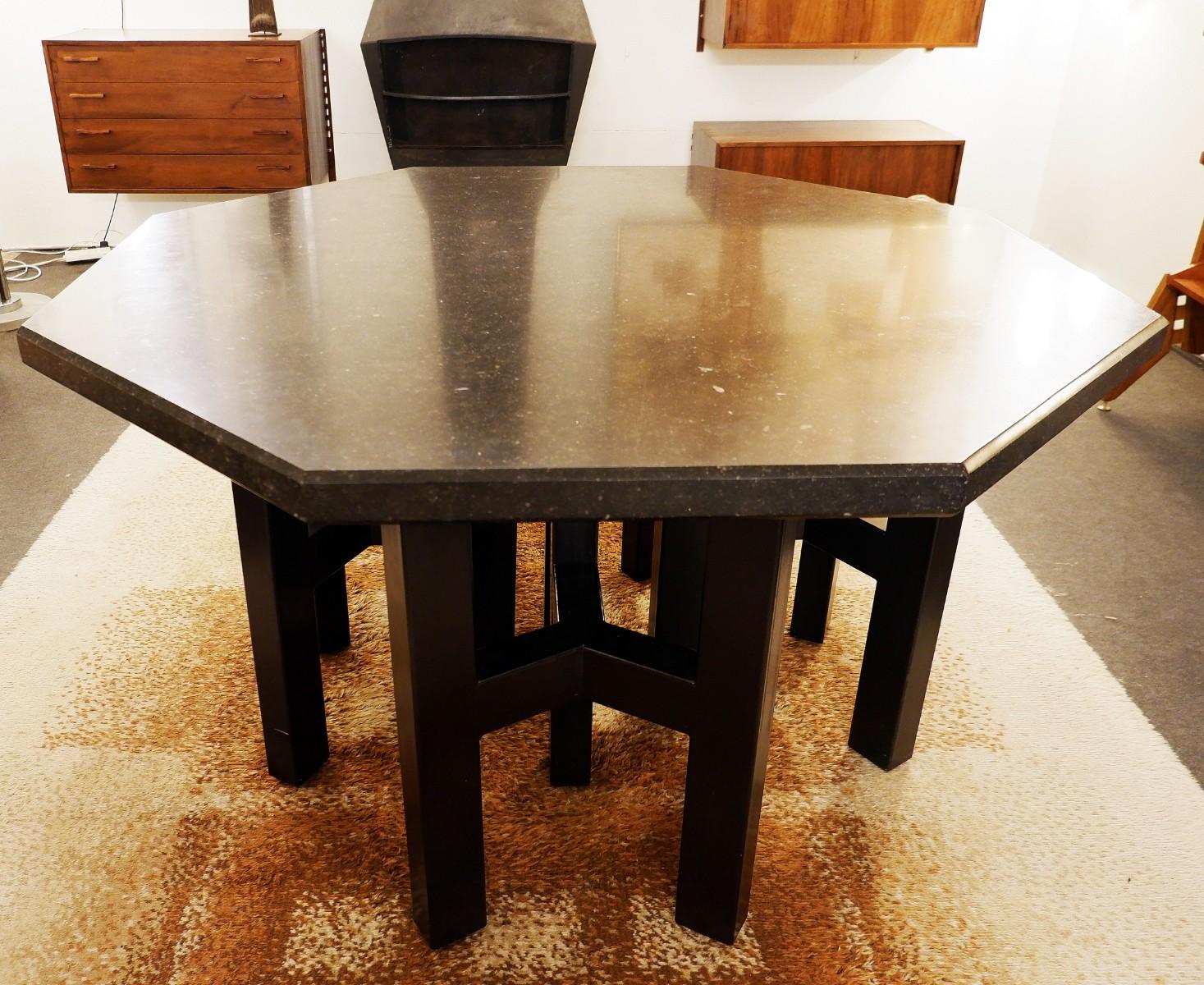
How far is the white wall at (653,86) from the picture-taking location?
13.2ft

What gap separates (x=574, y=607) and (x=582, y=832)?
34cm

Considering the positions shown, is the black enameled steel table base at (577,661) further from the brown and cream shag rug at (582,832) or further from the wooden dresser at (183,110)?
the wooden dresser at (183,110)

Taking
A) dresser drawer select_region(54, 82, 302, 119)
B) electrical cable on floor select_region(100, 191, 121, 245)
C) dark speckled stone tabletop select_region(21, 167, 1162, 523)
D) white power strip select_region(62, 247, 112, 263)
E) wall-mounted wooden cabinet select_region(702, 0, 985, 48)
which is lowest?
white power strip select_region(62, 247, 112, 263)

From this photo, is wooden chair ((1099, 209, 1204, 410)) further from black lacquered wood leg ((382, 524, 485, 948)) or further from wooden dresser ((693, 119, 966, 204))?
black lacquered wood leg ((382, 524, 485, 948))

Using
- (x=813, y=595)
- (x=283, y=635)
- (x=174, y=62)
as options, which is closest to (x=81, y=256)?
(x=174, y=62)

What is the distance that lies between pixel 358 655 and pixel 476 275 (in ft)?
2.65

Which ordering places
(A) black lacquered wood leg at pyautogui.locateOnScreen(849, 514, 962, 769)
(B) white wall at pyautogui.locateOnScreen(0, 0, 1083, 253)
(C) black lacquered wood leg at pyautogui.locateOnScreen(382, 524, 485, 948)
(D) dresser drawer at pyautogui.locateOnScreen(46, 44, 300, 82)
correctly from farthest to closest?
(B) white wall at pyautogui.locateOnScreen(0, 0, 1083, 253) → (D) dresser drawer at pyautogui.locateOnScreen(46, 44, 300, 82) → (A) black lacquered wood leg at pyautogui.locateOnScreen(849, 514, 962, 769) → (C) black lacquered wood leg at pyautogui.locateOnScreen(382, 524, 485, 948)

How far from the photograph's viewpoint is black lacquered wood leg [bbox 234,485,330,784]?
55.8 inches

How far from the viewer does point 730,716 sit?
48.0 inches

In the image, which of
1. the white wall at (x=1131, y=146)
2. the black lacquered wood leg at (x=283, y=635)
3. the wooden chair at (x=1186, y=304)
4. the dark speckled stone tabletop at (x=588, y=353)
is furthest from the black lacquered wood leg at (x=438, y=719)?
the white wall at (x=1131, y=146)

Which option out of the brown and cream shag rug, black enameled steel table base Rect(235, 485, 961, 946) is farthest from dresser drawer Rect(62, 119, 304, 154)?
black enameled steel table base Rect(235, 485, 961, 946)

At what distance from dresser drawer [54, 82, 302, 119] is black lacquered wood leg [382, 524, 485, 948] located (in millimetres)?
2994

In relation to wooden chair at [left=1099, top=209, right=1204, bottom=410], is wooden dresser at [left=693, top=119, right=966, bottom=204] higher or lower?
higher

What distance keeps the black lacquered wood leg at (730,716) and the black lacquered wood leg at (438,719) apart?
25cm
